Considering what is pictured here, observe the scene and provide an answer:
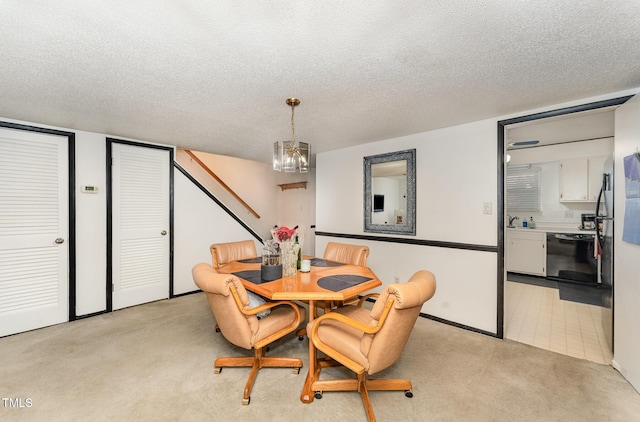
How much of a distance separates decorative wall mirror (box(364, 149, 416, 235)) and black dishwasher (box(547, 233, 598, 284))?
317 cm

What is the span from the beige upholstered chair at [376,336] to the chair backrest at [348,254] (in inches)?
43.1

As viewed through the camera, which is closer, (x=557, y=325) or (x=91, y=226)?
(x=557, y=325)

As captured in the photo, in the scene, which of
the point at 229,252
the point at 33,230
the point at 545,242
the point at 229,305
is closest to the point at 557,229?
the point at 545,242

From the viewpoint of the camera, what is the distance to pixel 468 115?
274 cm

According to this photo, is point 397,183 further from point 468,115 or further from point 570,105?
point 570,105

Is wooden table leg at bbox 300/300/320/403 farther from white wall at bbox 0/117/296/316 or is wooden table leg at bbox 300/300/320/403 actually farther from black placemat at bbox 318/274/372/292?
white wall at bbox 0/117/296/316

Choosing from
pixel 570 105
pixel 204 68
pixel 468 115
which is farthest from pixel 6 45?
pixel 570 105

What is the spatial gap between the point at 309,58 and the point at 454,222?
2398 millimetres

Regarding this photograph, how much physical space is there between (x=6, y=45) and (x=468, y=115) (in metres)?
3.49

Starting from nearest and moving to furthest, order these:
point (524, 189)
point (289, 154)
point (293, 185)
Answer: point (289, 154), point (524, 189), point (293, 185)

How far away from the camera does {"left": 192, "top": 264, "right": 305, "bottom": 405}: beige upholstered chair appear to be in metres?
1.82

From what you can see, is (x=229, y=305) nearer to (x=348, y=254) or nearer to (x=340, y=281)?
(x=340, y=281)

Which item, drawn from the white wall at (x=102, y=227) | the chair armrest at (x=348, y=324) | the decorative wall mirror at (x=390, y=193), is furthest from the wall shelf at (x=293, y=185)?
the chair armrest at (x=348, y=324)

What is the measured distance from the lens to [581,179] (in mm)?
4582
